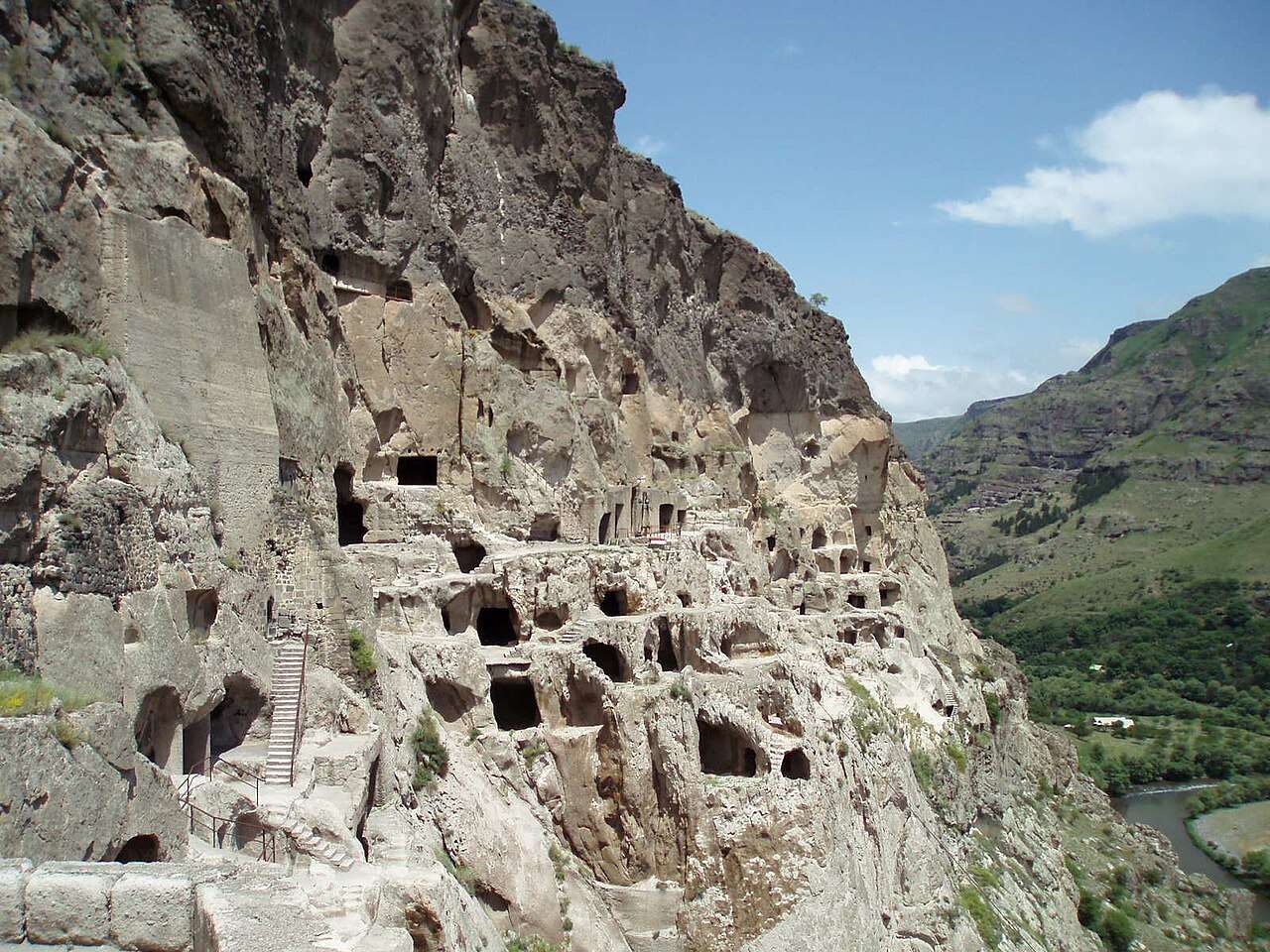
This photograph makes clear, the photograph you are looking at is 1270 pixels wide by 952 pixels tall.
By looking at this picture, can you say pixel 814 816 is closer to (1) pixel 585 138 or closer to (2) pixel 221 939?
(2) pixel 221 939

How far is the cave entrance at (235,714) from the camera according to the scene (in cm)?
2161

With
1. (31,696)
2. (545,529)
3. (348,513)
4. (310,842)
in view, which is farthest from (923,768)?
(31,696)

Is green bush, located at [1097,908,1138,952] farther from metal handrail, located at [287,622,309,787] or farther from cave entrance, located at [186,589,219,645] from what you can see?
cave entrance, located at [186,589,219,645]

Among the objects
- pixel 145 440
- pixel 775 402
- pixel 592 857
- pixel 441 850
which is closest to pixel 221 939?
pixel 145 440

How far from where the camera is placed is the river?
68.5 metres

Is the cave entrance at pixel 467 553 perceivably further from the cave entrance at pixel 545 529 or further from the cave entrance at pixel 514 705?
the cave entrance at pixel 514 705

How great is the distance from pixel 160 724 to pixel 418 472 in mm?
20300

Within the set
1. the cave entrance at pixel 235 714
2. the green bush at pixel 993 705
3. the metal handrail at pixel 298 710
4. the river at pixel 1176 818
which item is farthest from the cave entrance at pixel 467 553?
the river at pixel 1176 818

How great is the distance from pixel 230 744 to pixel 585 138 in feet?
114

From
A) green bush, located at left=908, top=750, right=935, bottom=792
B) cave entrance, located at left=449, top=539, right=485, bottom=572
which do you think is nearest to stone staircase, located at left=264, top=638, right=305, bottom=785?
cave entrance, located at left=449, top=539, right=485, bottom=572

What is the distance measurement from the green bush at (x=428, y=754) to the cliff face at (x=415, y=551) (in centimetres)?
9

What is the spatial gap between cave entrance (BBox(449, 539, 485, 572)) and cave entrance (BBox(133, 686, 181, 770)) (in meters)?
16.2

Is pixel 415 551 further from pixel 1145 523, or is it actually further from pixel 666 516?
pixel 1145 523

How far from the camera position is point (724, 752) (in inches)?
1212
